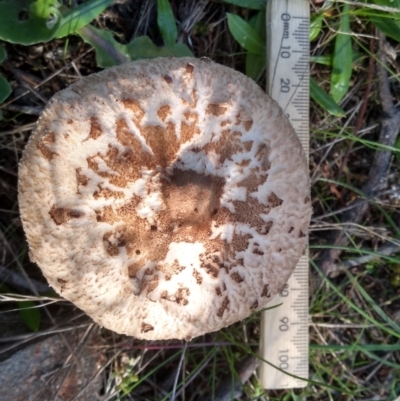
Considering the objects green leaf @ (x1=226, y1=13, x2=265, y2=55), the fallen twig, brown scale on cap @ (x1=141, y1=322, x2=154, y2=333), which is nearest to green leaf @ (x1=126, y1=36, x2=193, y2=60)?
green leaf @ (x1=226, y1=13, x2=265, y2=55)

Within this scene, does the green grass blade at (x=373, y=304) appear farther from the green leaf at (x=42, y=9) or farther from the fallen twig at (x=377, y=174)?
the green leaf at (x=42, y=9)

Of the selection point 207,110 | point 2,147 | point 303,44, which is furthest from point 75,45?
point 303,44

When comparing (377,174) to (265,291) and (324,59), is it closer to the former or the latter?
(324,59)

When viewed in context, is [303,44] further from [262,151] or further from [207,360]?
[207,360]

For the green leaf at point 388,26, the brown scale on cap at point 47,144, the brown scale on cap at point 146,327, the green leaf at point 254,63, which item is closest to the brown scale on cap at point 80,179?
the brown scale on cap at point 47,144

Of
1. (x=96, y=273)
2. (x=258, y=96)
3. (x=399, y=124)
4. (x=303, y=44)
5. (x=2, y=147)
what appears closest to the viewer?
(x=96, y=273)
